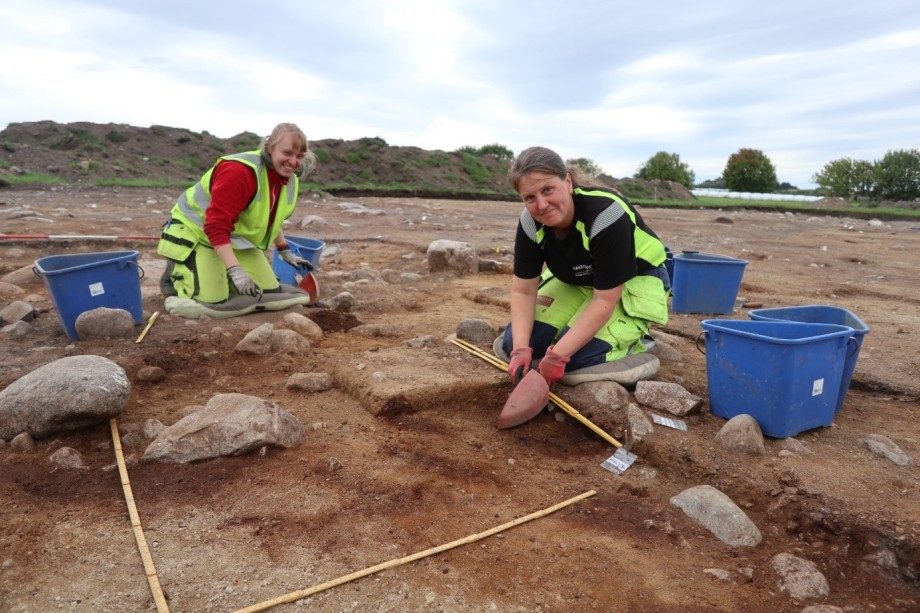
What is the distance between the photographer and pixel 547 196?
9.35 feet

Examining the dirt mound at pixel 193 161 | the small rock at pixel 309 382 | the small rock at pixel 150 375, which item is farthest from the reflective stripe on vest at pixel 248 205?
the dirt mound at pixel 193 161

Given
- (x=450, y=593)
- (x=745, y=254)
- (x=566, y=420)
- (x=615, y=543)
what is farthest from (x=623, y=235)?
(x=745, y=254)

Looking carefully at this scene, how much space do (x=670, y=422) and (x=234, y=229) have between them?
9.41ft

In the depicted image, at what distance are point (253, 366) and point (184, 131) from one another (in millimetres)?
22607

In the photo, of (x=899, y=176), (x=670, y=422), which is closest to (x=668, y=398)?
(x=670, y=422)

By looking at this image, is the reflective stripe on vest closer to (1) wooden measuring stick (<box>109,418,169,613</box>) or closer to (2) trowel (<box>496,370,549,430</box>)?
(1) wooden measuring stick (<box>109,418,169,613</box>)

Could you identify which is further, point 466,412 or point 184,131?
point 184,131

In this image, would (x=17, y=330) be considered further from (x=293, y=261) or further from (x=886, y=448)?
(x=886, y=448)

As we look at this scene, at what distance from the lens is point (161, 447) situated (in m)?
2.55

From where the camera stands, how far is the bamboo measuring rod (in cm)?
285

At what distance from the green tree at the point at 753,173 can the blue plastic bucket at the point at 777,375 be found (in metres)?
46.3

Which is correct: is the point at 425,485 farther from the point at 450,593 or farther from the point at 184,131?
the point at 184,131

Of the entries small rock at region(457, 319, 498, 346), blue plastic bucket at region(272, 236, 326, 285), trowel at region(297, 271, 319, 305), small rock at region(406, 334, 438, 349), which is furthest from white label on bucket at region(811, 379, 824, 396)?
blue plastic bucket at region(272, 236, 326, 285)

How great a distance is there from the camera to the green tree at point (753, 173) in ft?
147
